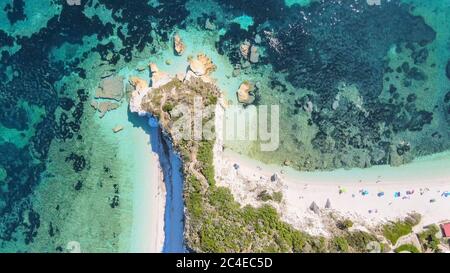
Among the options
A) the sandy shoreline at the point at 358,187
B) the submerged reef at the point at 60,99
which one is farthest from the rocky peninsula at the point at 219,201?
the submerged reef at the point at 60,99

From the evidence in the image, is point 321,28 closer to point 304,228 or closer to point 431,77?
point 431,77

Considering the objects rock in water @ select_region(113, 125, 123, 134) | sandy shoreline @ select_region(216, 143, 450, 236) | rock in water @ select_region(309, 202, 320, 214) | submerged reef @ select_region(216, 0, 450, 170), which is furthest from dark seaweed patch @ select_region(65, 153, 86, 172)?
rock in water @ select_region(309, 202, 320, 214)

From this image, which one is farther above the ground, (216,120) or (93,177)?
(216,120)

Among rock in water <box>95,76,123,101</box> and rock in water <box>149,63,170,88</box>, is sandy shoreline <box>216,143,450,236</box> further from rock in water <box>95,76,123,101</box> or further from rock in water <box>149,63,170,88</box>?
rock in water <box>95,76,123,101</box>

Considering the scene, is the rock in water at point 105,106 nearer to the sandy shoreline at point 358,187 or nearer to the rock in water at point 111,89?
the rock in water at point 111,89

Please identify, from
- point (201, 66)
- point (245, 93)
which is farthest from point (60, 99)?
point (245, 93)
